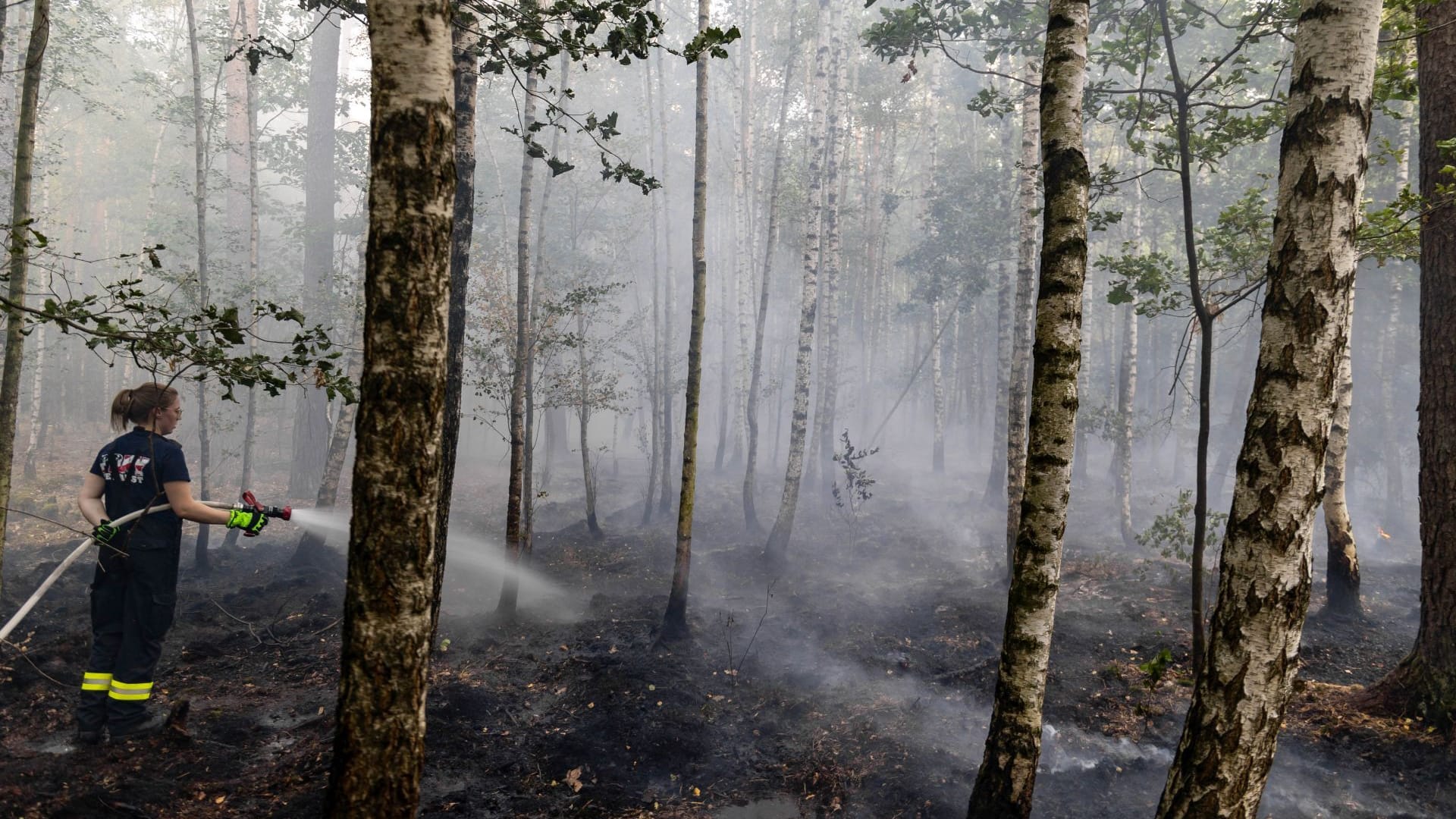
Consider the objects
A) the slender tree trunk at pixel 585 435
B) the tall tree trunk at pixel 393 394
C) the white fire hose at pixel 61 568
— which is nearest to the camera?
the tall tree trunk at pixel 393 394

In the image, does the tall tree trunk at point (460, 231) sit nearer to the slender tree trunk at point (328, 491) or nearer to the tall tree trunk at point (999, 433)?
the slender tree trunk at point (328, 491)

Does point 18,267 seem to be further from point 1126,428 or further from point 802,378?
point 1126,428

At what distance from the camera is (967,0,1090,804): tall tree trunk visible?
3.96 metres

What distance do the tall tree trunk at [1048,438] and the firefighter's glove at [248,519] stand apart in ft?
16.0

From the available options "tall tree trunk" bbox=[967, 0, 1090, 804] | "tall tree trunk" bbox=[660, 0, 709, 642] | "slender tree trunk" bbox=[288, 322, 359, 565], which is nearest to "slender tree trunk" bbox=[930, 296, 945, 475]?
"tall tree trunk" bbox=[660, 0, 709, 642]

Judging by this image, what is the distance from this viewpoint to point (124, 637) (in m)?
5.38

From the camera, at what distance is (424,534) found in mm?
2527

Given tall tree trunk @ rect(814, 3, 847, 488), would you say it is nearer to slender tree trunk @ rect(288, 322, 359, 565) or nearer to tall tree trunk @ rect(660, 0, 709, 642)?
tall tree trunk @ rect(660, 0, 709, 642)

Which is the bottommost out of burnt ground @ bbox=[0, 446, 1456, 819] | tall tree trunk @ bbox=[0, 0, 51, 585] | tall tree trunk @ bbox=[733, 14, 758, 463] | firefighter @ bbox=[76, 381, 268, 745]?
burnt ground @ bbox=[0, 446, 1456, 819]

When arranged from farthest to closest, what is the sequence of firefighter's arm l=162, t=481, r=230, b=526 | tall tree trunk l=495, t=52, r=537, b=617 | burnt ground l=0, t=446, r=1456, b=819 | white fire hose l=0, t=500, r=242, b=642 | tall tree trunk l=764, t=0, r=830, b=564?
tall tree trunk l=764, t=0, r=830, b=564, tall tree trunk l=495, t=52, r=537, b=617, burnt ground l=0, t=446, r=1456, b=819, firefighter's arm l=162, t=481, r=230, b=526, white fire hose l=0, t=500, r=242, b=642

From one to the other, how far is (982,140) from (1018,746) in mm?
31712

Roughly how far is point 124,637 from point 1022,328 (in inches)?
477

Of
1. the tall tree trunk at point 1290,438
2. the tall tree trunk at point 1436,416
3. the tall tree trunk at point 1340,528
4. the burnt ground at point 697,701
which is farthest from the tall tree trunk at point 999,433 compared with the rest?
the tall tree trunk at point 1290,438

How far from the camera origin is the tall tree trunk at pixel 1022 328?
33.7 feet
